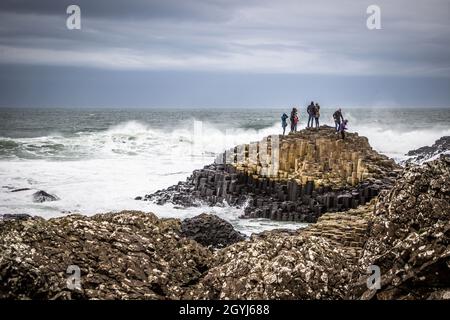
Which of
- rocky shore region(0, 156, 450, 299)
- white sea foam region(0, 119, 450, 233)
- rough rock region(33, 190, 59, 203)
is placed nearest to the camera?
rocky shore region(0, 156, 450, 299)

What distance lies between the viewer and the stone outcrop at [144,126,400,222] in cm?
2077

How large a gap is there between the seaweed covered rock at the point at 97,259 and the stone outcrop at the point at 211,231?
3.70 m

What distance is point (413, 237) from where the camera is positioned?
17.4 ft

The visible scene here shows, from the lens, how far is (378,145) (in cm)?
4275

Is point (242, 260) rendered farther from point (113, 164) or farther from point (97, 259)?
point (113, 164)

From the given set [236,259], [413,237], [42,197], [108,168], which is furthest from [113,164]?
[413,237]

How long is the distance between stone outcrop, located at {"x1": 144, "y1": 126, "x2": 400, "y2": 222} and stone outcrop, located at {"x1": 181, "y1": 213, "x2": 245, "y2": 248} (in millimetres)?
9243

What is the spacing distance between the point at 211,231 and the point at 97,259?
5.46 meters

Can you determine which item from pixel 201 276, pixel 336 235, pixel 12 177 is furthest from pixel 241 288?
pixel 12 177

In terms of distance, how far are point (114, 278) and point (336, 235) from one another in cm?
527

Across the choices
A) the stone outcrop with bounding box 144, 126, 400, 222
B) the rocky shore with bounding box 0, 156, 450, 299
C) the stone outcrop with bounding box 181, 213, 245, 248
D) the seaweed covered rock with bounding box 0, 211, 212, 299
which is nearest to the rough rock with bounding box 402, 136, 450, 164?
the stone outcrop with bounding box 144, 126, 400, 222

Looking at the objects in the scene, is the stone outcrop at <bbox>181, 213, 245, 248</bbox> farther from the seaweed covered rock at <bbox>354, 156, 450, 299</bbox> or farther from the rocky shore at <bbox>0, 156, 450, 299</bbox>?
the seaweed covered rock at <bbox>354, 156, 450, 299</bbox>

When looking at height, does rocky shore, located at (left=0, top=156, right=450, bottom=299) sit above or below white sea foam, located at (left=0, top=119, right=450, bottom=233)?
above

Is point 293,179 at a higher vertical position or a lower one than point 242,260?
lower
